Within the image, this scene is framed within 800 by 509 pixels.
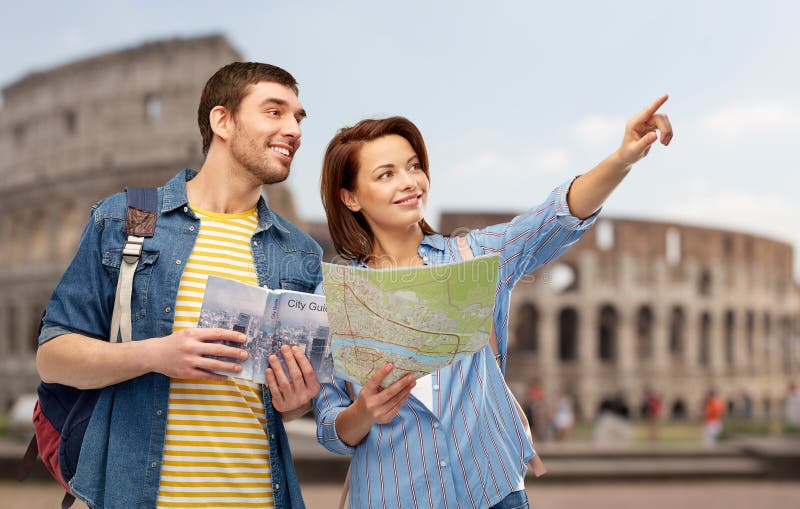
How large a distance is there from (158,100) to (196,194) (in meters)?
29.7

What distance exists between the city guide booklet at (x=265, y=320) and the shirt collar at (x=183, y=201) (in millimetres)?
362

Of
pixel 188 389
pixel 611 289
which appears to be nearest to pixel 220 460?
pixel 188 389

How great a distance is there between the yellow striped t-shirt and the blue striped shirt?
225 millimetres

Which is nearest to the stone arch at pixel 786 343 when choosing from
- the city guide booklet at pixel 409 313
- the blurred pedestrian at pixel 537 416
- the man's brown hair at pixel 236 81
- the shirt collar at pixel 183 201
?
the blurred pedestrian at pixel 537 416

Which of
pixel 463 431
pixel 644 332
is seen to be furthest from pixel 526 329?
pixel 463 431

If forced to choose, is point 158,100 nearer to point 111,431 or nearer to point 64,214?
point 64,214

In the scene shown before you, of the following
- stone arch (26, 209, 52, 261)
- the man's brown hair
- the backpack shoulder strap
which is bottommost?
the backpack shoulder strap

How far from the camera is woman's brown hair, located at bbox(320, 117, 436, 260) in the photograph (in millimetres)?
2184

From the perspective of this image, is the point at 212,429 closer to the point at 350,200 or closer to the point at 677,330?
the point at 350,200

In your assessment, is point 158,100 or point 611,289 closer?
point 158,100

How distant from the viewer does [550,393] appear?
1192 inches

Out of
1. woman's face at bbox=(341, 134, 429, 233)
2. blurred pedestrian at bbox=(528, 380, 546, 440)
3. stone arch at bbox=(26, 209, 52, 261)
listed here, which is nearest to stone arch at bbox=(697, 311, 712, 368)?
blurred pedestrian at bbox=(528, 380, 546, 440)

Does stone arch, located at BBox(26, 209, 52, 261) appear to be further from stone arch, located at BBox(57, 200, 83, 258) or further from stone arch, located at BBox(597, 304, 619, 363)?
stone arch, located at BBox(597, 304, 619, 363)

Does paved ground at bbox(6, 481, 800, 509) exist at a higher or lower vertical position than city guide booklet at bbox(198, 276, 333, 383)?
lower
